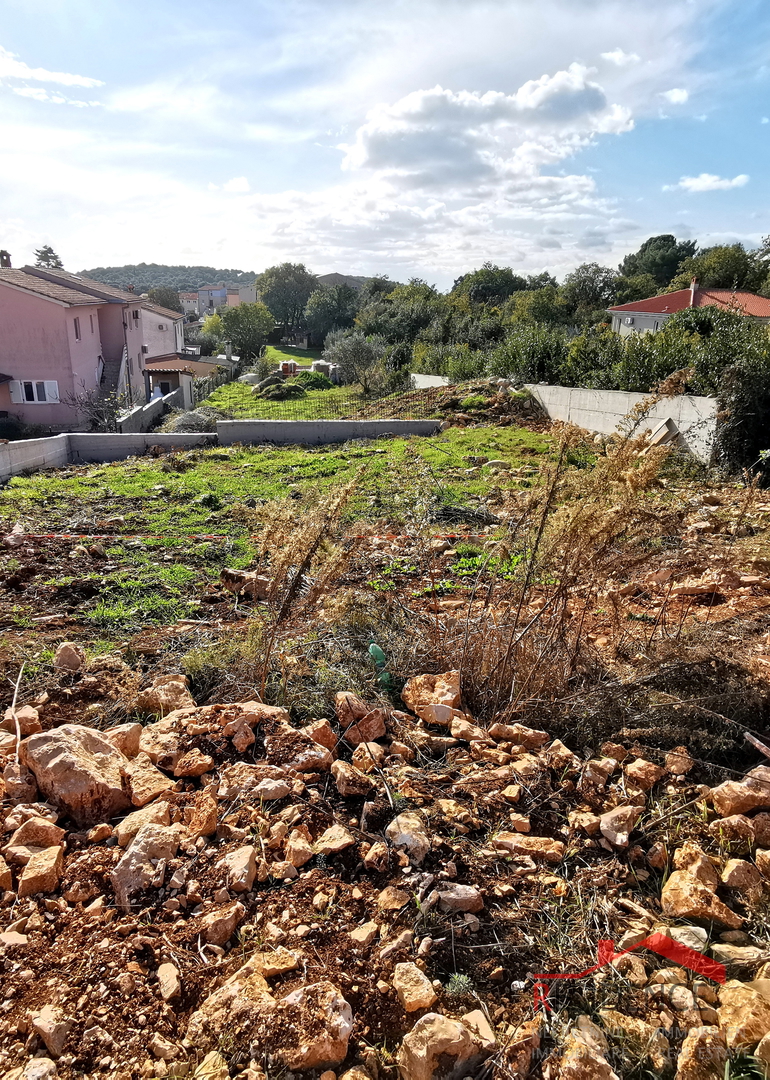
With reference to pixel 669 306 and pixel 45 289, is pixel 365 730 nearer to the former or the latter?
pixel 45 289

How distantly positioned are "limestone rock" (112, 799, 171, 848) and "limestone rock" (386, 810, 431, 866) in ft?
2.90

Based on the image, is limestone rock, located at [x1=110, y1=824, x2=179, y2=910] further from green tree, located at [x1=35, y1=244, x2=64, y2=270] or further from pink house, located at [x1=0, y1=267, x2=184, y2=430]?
green tree, located at [x1=35, y1=244, x2=64, y2=270]

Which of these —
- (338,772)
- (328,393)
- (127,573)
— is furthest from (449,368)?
(338,772)

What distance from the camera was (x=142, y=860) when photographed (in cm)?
216

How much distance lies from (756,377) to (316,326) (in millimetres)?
45095

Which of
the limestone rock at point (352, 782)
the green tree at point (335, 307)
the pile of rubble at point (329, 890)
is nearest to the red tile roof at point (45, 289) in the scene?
the pile of rubble at point (329, 890)

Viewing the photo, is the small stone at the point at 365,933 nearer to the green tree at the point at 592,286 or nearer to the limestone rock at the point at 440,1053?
the limestone rock at the point at 440,1053

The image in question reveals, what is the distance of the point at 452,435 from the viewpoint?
539 inches

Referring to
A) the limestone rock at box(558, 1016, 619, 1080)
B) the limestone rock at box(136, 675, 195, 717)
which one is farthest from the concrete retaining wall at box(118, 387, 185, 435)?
the limestone rock at box(558, 1016, 619, 1080)

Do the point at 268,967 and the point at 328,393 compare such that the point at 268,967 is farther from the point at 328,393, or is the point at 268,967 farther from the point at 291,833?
the point at 328,393

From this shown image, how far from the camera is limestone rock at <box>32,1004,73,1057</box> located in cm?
162

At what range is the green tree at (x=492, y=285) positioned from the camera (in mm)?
47688

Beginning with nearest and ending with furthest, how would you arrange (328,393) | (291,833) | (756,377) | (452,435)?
(291,833), (756,377), (452,435), (328,393)

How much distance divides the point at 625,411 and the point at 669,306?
81.9 feet
